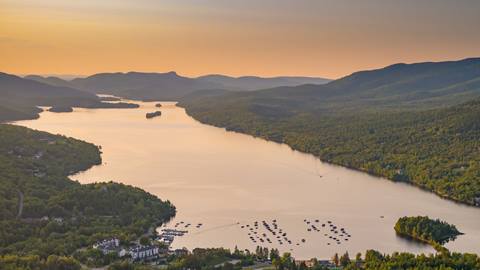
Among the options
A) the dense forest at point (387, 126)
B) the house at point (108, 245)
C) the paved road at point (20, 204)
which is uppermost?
the dense forest at point (387, 126)

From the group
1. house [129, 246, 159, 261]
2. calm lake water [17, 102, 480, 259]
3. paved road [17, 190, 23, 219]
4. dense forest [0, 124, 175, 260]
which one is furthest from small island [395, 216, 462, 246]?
paved road [17, 190, 23, 219]

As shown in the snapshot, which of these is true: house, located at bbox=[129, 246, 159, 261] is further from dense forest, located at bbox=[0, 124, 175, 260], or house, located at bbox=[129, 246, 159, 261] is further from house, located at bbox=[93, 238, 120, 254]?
dense forest, located at bbox=[0, 124, 175, 260]

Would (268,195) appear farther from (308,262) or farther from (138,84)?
(138,84)

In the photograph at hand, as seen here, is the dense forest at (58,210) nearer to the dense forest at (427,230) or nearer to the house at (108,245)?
the house at (108,245)

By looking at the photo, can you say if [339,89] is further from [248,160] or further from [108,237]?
[108,237]

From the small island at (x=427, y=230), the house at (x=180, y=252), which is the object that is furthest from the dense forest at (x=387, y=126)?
the house at (x=180, y=252)

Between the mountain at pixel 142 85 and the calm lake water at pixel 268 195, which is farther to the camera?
the mountain at pixel 142 85

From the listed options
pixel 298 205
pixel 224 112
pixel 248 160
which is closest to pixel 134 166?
pixel 248 160
